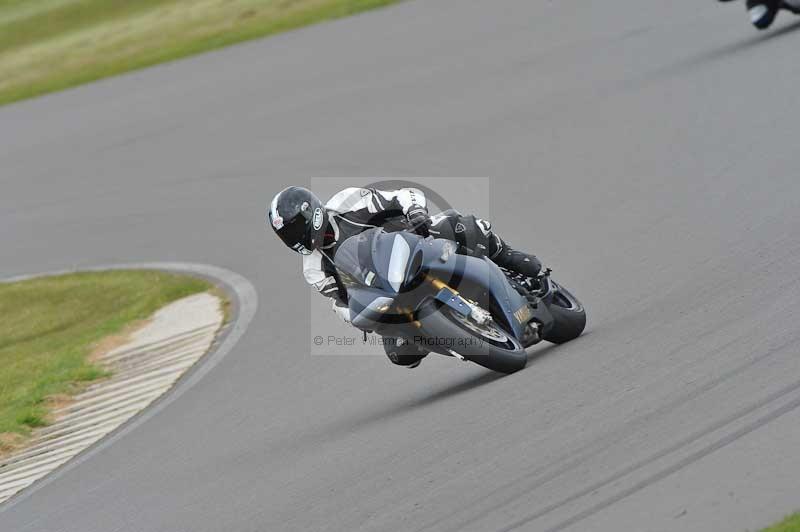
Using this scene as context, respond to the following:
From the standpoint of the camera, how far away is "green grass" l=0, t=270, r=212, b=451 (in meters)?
11.6

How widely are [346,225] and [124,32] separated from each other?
77.2ft

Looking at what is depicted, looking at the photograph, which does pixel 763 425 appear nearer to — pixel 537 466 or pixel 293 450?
pixel 537 466

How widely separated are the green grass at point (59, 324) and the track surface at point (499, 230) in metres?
0.67

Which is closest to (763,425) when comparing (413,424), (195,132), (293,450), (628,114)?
(413,424)

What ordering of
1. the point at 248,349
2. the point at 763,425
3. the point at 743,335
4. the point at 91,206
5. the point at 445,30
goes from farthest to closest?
the point at 445,30
the point at 91,206
the point at 248,349
the point at 743,335
the point at 763,425

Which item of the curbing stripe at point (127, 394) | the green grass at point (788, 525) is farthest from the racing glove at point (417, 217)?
the green grass at point (788, 525)

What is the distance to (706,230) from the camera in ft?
34.9

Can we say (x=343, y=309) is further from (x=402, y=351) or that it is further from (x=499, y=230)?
(x=499, y=230)

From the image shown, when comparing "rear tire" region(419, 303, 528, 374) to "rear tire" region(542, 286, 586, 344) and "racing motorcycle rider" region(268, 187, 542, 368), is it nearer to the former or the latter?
"racing motorcycle rider" region(268, 187, 542, 368)

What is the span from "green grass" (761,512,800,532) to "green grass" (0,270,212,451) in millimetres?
7051

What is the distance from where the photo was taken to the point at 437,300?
8.16 meters

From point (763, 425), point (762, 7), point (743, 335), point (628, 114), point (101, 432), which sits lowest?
point (763, 425)

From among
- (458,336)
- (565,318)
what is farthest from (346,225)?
(565,318)

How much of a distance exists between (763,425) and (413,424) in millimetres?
2500
